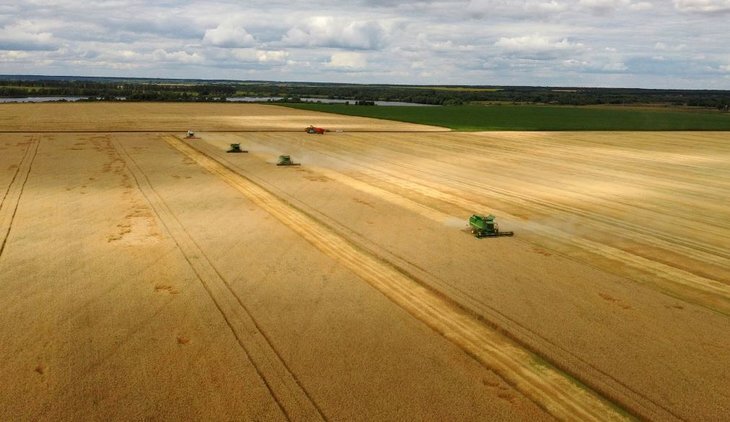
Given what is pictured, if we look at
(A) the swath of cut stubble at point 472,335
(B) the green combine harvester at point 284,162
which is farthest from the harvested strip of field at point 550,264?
(B) the green combine harvester at point 284,162

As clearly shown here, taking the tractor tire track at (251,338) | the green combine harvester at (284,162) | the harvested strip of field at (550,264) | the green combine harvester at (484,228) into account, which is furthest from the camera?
the green combine harvester at (284,162)

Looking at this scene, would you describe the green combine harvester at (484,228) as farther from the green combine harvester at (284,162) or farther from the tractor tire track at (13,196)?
the green combine harvester at (284,162)

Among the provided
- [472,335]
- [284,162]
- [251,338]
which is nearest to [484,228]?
[472,335]

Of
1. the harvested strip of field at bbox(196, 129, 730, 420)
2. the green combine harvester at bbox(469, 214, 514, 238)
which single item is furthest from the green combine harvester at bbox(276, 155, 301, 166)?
the green combine harvester at bbox(469, 214, 514, 238)

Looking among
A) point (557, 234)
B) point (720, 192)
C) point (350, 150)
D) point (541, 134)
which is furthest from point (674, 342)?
point (541, 134)

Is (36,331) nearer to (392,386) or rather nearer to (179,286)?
(179,286)
